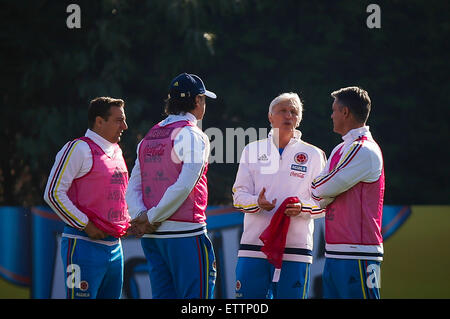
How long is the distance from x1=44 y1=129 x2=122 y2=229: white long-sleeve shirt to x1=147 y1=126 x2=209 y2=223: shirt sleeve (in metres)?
0.75

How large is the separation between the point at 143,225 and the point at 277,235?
109 cm

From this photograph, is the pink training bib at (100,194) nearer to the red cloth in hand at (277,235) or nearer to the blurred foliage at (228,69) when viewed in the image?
the red cloth in hand at (277,235)

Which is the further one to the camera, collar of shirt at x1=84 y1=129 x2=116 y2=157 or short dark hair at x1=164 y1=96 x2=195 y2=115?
collar of shirt at x1=84 y1=129 x2=116 y2=157

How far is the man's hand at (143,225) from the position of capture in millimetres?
5090

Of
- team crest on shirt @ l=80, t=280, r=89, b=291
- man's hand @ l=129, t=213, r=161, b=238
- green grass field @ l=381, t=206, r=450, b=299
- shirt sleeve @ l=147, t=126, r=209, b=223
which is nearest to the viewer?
shirt sleeve @ l=147, t=126, r=209, b=223

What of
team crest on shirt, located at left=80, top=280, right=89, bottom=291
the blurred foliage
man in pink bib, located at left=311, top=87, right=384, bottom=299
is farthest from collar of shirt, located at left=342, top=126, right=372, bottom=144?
the blurred foliage

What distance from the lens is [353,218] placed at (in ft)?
16.7

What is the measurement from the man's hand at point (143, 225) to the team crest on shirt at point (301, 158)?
130cm

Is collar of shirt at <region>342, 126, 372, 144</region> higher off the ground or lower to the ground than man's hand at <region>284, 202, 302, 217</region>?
higher

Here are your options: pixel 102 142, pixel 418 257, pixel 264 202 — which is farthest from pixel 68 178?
pixel 418 257

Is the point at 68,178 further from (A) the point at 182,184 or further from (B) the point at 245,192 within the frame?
(B) the point at 245,192

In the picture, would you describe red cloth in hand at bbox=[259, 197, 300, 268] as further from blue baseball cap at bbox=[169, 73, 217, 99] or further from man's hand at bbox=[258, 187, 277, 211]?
blue baseball cap at bbox=[169, 73, 217, 99]

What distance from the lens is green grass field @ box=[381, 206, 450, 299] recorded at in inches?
357

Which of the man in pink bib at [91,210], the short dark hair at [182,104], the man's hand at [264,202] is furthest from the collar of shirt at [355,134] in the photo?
the man in pink bib at [91,210]
